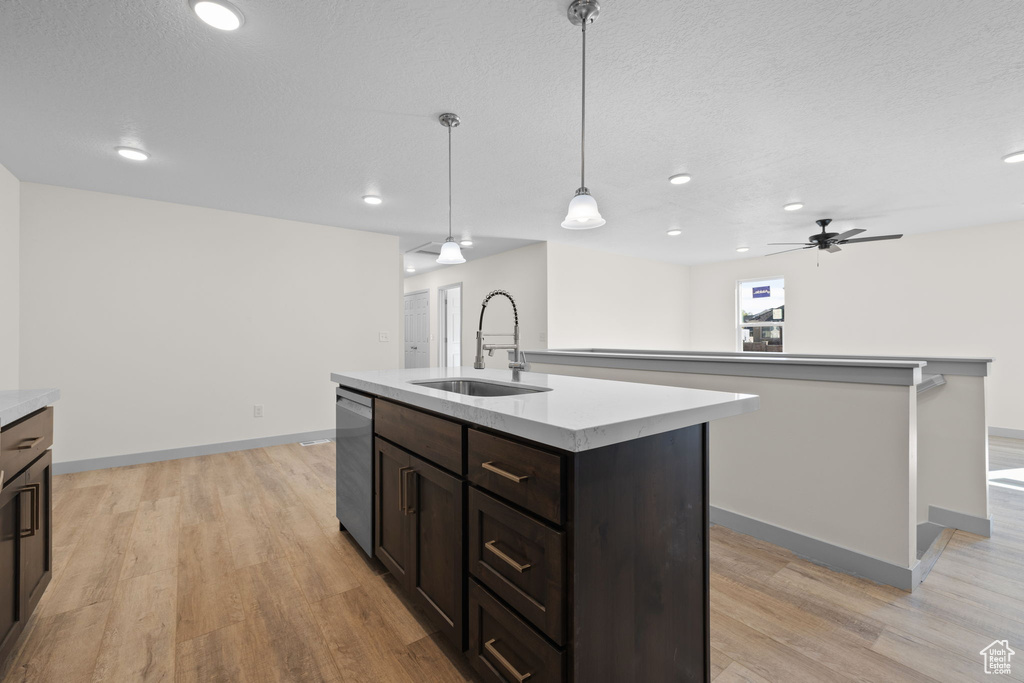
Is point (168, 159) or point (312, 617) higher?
point (168, 159)

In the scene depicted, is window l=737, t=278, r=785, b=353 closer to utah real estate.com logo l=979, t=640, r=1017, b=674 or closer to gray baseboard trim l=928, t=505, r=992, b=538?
gray baseboard trim l=928, t=505, r=992, b=538

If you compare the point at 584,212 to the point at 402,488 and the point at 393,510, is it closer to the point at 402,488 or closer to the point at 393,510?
the point at 402,488

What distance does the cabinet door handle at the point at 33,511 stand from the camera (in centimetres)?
143

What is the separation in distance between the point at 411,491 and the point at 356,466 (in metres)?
0.67

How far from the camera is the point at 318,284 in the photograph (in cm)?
475

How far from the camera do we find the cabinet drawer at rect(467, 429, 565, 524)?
3.40 ft

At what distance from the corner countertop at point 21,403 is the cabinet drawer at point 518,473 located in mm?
1298

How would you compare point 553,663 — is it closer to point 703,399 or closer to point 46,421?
point 703,399

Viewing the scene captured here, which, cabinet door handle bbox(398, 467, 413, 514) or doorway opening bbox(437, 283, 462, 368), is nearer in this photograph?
cabinet door handle bbox(398, 467, 413, 514)

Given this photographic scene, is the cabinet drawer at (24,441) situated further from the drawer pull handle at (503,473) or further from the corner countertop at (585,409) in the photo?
the drawer pull handle at (503,473)

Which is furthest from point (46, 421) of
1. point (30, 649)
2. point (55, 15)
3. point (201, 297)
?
point (201, 297)

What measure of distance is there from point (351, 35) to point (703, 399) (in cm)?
187

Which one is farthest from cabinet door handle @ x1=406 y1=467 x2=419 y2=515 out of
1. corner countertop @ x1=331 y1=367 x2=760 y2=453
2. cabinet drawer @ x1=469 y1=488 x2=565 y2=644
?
cabinet drawer @ x1=469 y1=488 x2=565 y2=644

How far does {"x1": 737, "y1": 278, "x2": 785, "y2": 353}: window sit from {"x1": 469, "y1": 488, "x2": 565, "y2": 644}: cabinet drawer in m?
6.76
